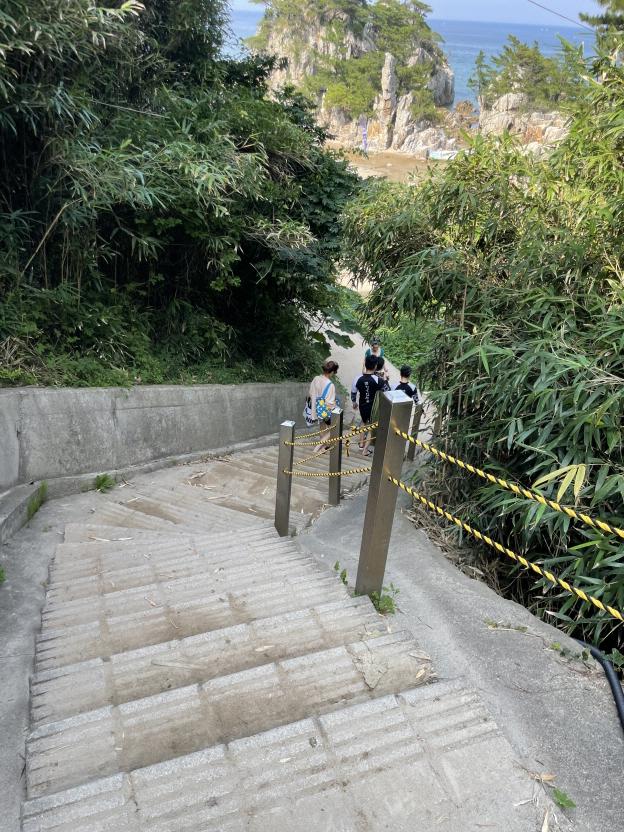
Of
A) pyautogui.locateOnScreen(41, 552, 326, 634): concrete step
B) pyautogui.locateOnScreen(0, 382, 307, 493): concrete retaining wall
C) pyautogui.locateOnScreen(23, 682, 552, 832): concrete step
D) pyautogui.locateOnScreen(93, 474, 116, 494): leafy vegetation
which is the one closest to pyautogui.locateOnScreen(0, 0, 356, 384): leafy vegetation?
pyautogui.locateOnScreen(0, 382, 307, 493): concrete retaining wall

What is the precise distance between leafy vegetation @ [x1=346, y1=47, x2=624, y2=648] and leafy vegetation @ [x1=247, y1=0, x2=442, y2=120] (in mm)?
62200

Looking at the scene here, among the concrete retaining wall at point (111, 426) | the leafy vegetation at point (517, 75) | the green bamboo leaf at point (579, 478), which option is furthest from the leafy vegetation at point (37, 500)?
the leafy vegetation at point (517, 75)

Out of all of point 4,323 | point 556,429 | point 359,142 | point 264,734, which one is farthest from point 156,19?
point 359,142

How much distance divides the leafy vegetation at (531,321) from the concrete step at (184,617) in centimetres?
121

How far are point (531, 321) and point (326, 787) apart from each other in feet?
9.97

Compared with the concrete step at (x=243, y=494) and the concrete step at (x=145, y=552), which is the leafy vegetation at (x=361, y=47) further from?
the concrete step at (x=145, y=552)

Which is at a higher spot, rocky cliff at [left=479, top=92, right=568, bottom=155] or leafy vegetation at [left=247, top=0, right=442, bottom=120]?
leafy vegetation at [left=247, top=0, right=442, bottom=120]

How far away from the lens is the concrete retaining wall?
4996 millimetres

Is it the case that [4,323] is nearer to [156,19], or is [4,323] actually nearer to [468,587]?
[468,587]

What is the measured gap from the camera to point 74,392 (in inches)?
214

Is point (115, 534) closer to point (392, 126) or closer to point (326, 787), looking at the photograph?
point (326, 787)

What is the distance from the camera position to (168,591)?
3.23m

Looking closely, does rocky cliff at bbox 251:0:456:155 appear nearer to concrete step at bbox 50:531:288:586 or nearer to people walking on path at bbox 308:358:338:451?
people walking on path at bbox 308:358:338:451

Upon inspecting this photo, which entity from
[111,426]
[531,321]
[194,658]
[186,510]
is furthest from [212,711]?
[111,426]
